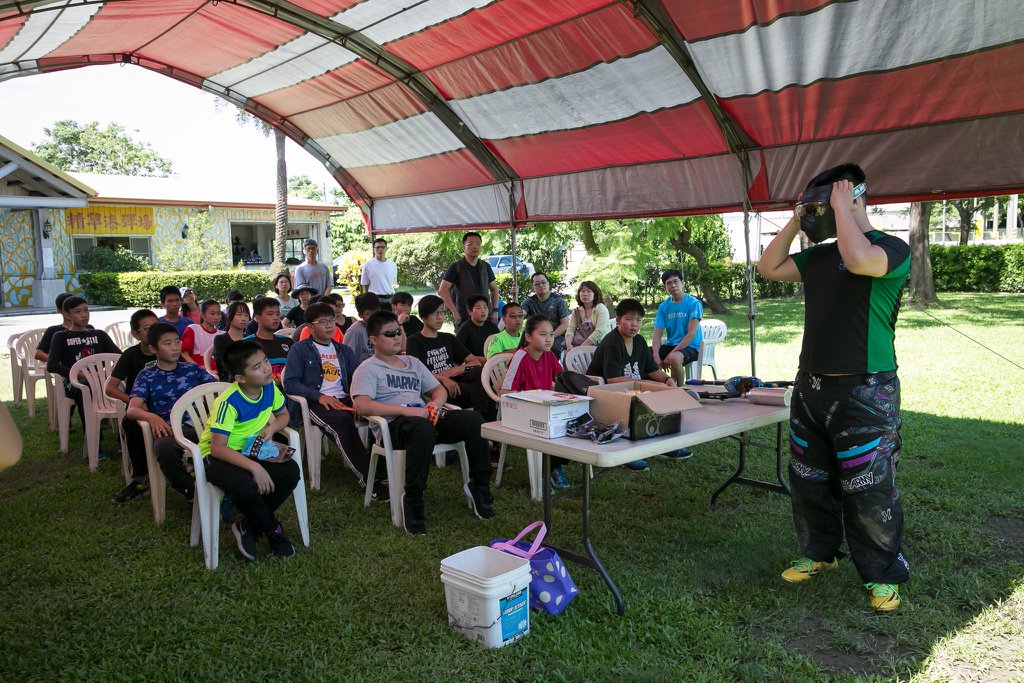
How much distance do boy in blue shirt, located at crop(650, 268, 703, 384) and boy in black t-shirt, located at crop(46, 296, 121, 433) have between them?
5.08 metres

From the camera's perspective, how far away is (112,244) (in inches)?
990

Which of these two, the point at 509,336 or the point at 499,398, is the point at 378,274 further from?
the point at 499,398

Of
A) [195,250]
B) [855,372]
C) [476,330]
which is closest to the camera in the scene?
[855,372]

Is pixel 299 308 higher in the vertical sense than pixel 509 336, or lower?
higher

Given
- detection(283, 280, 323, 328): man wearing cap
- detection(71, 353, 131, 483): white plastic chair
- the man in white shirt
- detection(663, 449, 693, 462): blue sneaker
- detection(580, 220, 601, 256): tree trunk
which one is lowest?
detection(663, 449, 693, 462): blue sneaker

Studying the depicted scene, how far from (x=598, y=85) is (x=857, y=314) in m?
3.89

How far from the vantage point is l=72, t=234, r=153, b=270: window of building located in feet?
79.6

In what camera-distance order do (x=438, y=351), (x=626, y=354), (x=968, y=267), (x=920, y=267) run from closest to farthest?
(x=626, y=354) → (x=438, y=351) → (x=920, y=267) → (x=968, y=267)

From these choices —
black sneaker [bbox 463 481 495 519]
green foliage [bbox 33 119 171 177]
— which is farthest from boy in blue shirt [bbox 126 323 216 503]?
green foliage [bbox 33 119 171 177]

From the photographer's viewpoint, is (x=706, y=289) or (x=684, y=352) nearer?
(x=684, y=352)

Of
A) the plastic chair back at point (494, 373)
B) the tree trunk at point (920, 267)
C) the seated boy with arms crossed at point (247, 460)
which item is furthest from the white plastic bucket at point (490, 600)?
the tree trunk at point (920, 267)

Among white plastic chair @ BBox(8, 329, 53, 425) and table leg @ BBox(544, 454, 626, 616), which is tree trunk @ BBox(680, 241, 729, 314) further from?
table leg @ BBox(544, 454, 626, 616)

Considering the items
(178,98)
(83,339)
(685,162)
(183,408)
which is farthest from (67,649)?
(178,98)

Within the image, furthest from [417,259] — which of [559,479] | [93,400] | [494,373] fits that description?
[559,479]
